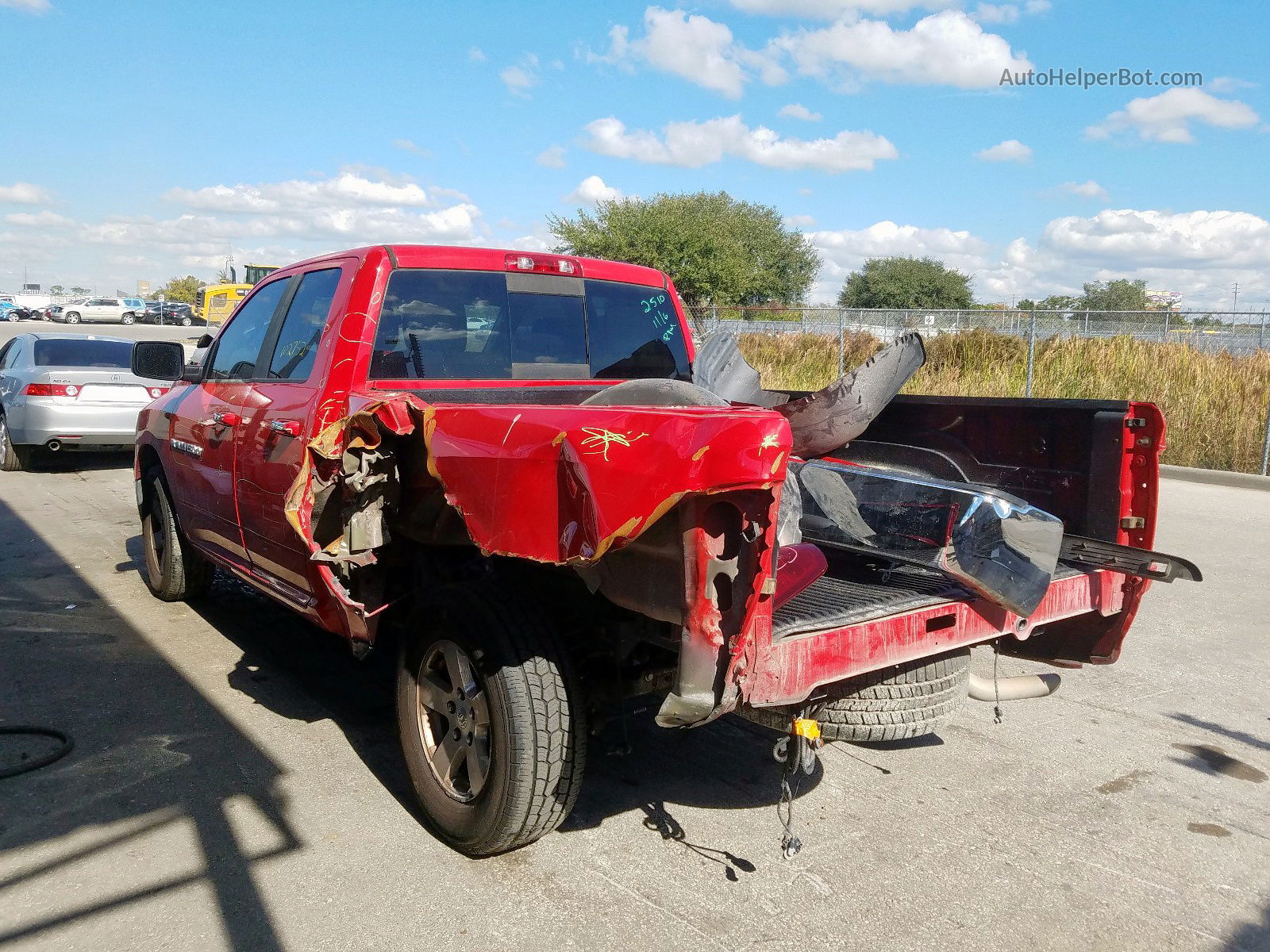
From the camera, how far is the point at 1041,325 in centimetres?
1636

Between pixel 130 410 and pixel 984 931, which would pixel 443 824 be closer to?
pixel 984 931

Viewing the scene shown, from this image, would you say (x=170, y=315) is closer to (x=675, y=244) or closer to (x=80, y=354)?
(x=675, y=244)

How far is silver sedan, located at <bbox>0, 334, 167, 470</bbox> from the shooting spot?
10977mm

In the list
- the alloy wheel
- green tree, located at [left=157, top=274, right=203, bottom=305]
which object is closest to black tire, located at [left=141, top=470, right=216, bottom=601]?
the alloy wheel

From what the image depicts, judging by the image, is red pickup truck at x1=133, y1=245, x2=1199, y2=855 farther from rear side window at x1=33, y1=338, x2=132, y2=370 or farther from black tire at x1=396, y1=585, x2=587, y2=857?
rear side window at x1=33, y1=338, x2=132, y2=370

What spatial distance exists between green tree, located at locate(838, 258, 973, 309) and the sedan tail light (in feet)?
186

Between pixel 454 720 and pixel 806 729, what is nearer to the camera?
pixel 806 729

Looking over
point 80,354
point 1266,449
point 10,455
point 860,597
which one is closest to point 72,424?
point 80,354

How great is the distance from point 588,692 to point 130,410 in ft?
32.5

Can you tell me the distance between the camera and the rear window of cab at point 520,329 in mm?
4051

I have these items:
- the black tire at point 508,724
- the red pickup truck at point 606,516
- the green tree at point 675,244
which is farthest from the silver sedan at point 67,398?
the green tree at point 675,244

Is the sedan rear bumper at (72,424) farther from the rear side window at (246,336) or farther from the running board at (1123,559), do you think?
the running board at (1123,559)

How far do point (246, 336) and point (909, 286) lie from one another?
212 ft

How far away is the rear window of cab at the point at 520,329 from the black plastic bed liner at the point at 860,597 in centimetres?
154
